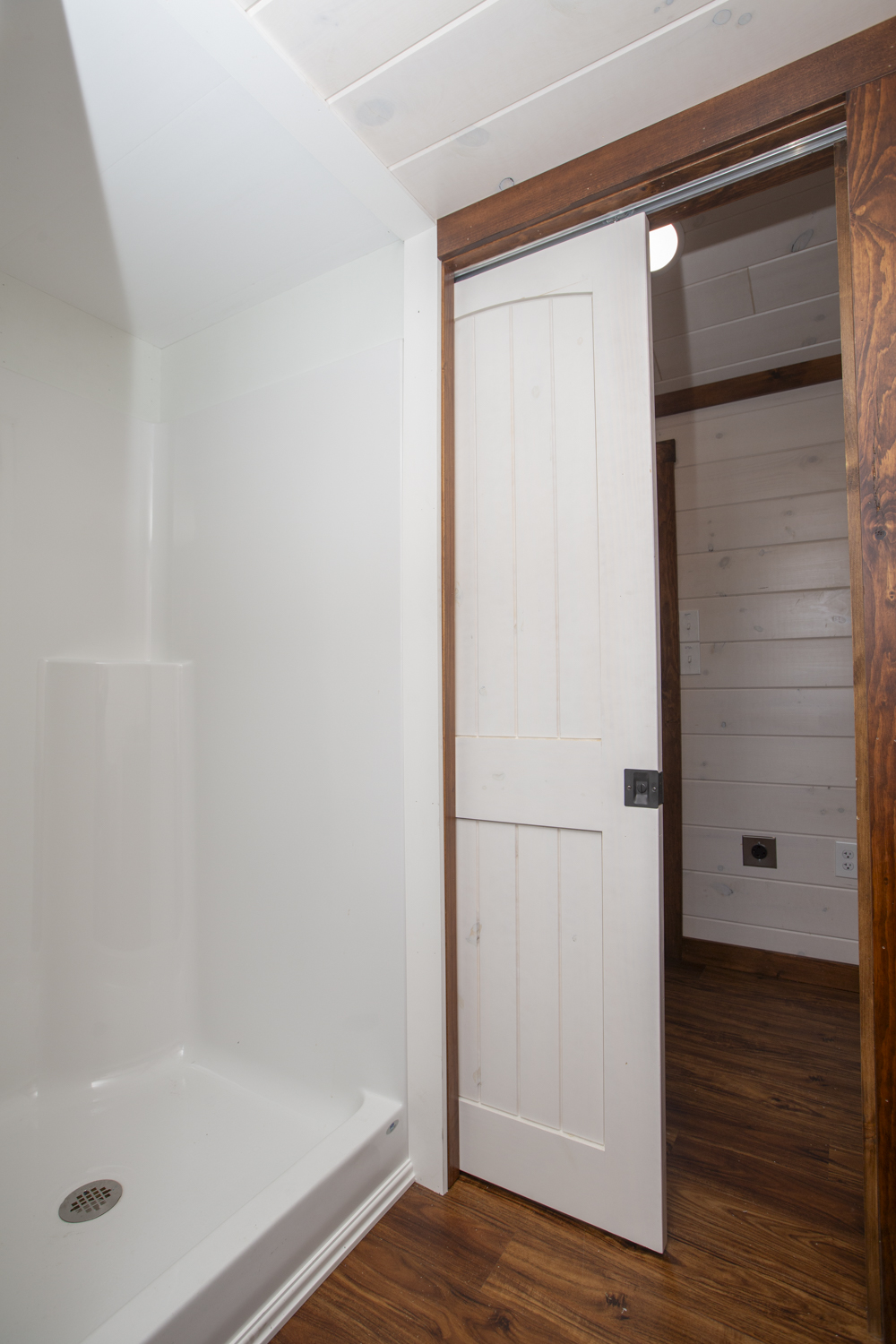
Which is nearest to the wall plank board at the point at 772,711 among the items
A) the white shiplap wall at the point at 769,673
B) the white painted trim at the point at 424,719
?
the white shiplap wall at the point at 769,673

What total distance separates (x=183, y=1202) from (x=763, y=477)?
294 cm

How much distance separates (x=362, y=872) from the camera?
1.64m

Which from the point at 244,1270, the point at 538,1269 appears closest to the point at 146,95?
the point at 244,1270

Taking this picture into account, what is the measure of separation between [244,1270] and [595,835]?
967mm

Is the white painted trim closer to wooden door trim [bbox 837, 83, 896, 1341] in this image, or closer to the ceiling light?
the ceiling light

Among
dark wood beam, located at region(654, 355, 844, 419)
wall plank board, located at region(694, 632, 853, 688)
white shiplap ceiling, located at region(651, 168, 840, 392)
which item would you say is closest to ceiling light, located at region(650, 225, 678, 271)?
white shiplap ceiling, located at region(651, 168, 840, 392)

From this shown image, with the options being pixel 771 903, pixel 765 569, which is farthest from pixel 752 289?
pixel 771 903

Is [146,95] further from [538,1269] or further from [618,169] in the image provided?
[538,1269]

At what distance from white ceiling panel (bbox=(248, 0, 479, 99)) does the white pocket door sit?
0.48 meters

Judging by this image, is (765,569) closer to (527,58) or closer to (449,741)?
(449,741)

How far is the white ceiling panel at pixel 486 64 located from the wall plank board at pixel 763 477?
6.07 feet

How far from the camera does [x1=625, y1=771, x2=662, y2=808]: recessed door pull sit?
1326 millimetres

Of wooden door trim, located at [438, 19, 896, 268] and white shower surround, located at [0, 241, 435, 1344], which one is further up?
wooden door trim, located at [438, 19, 896, 268]

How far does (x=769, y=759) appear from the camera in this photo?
2.67 metres
